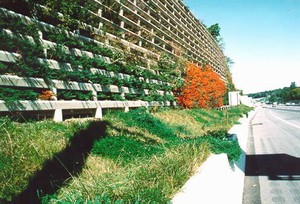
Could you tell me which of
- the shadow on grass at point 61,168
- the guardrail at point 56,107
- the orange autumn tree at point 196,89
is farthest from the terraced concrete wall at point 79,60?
the orange autumn tree at point 196,89

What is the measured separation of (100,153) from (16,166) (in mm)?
1787

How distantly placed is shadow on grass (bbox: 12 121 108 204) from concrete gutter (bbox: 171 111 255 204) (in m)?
1.43

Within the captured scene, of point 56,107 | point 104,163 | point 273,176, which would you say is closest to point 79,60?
point 56,107

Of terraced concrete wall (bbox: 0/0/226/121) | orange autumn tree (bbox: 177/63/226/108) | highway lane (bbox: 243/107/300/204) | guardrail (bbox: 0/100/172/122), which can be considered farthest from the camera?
orange autumn tree (bbox: 177/63/226/108)

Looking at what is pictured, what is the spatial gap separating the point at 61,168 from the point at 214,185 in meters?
2.26

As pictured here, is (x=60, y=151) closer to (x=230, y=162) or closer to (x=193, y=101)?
(x=230, y=162)

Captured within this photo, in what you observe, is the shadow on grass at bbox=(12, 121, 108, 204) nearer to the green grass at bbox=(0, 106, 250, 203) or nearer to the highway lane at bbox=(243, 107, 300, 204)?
the green grass at bbox=(0, 106, 250, 203)

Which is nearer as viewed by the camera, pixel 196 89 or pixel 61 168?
pixel 61 168

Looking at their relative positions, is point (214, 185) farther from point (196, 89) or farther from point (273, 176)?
point (196, 89)

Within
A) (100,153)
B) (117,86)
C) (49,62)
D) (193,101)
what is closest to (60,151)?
(100,153)

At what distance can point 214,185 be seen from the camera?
5.01 meters

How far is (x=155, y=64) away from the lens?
1617 cm

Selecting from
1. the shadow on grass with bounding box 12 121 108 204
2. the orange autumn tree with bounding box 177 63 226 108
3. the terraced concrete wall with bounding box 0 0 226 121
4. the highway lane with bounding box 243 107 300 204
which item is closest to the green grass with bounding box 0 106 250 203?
the shadow on grass with bounding box 12 121 108 204

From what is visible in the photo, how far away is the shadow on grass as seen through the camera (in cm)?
392
